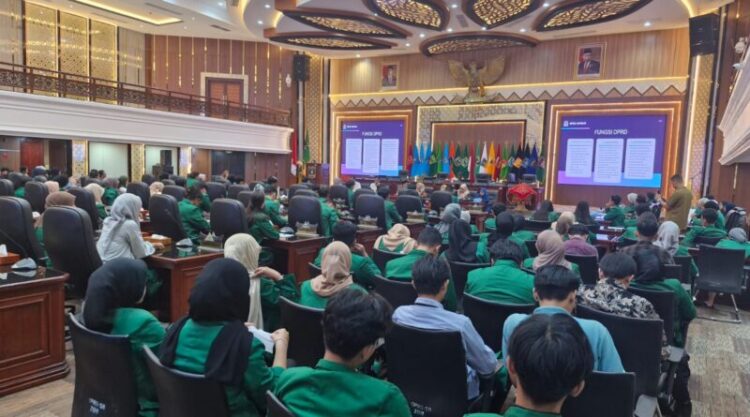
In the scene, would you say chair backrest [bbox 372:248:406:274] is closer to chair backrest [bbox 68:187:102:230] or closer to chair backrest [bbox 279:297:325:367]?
chair backrest [bbox 279:297:325:367]

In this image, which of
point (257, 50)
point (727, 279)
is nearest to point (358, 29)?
point (257, 50)

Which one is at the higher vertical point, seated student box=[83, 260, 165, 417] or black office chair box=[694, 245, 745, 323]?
seated student box=[83, 260, 165, 417]

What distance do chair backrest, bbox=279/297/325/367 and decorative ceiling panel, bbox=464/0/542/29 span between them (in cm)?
875

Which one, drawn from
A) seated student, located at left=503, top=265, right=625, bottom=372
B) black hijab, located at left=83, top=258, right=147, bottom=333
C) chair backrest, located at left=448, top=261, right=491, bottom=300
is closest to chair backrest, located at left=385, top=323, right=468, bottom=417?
seated student, located at left=503, top=265, right=625, bottom=372

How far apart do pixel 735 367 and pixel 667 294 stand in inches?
74.6

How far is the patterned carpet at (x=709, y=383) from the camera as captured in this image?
110 inches

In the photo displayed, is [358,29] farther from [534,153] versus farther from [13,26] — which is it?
[13,26]

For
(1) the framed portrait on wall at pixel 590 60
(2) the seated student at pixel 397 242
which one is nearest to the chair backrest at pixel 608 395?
(2) the seated student at pixel 397 242

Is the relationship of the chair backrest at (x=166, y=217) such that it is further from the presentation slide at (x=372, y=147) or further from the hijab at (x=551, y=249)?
the presentation slide at (x=372, y=147)

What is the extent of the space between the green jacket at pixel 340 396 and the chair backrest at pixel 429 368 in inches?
24.4

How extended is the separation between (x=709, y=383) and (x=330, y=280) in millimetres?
3031

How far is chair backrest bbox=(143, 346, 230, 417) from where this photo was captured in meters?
1.43

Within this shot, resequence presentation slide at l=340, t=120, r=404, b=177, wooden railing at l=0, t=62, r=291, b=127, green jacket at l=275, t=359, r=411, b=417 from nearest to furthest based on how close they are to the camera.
A: green jacket at l=275, t=359, r=411, b=417 → wooden railing at l=0, t=62, r=291, b=127 → presentation slide at l=340, t=120, r=404, b=177

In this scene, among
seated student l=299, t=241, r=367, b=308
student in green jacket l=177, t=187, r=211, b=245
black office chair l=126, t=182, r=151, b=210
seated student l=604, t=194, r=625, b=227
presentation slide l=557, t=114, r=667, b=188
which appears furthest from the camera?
presentation slide l=557, t=114, r=667, b=188
